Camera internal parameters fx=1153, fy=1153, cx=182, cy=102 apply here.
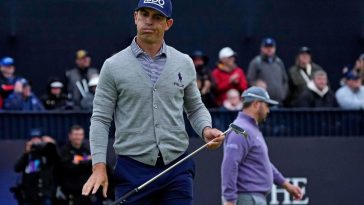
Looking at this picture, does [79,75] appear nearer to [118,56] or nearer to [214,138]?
[118,56]

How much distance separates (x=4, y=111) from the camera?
14.4 m

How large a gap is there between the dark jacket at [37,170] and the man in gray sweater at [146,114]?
21.7 feet

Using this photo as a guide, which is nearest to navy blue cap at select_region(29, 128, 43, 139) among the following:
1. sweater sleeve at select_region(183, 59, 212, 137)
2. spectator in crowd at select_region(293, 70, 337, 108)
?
spectator in crowd at select_region(293, 70, 337, 108)

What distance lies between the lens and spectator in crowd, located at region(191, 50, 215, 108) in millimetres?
14945

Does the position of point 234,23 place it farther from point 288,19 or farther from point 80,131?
point 80,131

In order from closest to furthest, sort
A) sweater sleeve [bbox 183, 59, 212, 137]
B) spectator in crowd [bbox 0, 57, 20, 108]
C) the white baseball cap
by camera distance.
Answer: sweater sleeve [bbox 183, 59, 212, 137], spectator in crowd [bbox 0, 57, 20, 108], the white baseball cap

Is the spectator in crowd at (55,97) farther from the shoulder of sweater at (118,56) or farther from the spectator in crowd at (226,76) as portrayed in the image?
the shoulder of sweater at (118,56)

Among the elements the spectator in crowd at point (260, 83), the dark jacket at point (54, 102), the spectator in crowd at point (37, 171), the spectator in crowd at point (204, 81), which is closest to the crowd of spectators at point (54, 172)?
the spectator in crowd at point (37, 171)

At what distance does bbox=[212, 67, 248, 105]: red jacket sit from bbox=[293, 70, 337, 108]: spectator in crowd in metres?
0.79

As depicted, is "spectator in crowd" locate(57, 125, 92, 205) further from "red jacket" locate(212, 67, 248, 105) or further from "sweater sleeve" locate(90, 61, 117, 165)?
"sweater sleeve" locate(90, 61, 117, 165)

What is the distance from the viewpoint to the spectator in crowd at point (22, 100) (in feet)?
47.9

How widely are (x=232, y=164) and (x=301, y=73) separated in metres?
5.81

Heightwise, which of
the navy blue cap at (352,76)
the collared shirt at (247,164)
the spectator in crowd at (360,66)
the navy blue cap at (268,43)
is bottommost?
the collared shirt at (247,164)

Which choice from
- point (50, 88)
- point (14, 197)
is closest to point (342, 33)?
point (50, 88)
